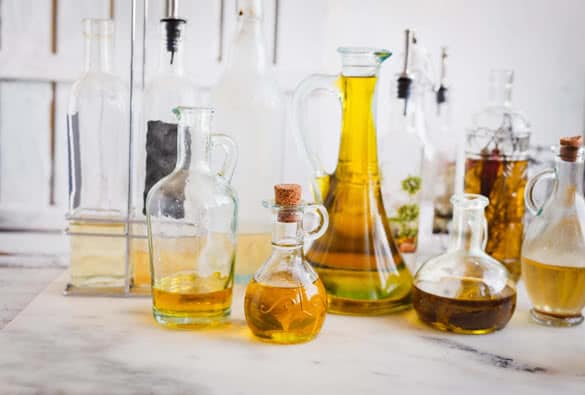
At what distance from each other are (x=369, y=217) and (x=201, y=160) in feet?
0.69

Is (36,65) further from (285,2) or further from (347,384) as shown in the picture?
(347,384)

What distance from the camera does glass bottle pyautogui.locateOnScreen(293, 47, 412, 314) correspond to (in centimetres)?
88

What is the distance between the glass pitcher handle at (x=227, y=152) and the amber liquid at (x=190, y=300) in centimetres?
13

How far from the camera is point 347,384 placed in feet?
2.27

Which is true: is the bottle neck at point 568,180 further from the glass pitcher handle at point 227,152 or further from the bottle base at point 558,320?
the glass pitcher handle at point 227,152

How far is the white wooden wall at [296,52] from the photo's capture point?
1291mm

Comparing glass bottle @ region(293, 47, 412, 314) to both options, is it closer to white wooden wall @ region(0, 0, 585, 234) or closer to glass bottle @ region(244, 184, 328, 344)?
glass bottle @ region(244, 184, 328, 344)

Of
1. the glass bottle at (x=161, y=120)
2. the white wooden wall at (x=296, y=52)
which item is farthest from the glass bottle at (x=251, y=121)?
the white wooden wall at (x=296, y=52)

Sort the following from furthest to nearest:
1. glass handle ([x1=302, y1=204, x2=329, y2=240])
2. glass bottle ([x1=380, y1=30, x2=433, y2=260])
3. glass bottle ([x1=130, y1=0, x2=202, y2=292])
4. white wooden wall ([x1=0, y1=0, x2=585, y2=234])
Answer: white wooden wall ([x1=0, y1=0, x2=585, y2=234]) < glass bottle ([x1=380, y1=30, x2=433, y2=260]) < glass bottle ([x1=130, y1=0, x2=202, y2=292]) < glass handle ([x1=302, y1=204, x2=329, y2=240])

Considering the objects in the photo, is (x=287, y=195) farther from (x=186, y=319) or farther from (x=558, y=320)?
(x=558, y=320)

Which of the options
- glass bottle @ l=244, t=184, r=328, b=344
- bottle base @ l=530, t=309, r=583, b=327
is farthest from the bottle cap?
bottle base @ l=530, t=309, r=583, b=327

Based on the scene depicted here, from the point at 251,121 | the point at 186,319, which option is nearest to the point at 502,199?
the point at 251,121

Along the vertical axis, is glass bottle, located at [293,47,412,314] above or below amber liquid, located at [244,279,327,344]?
above

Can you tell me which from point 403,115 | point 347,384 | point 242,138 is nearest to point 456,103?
point 403,115
